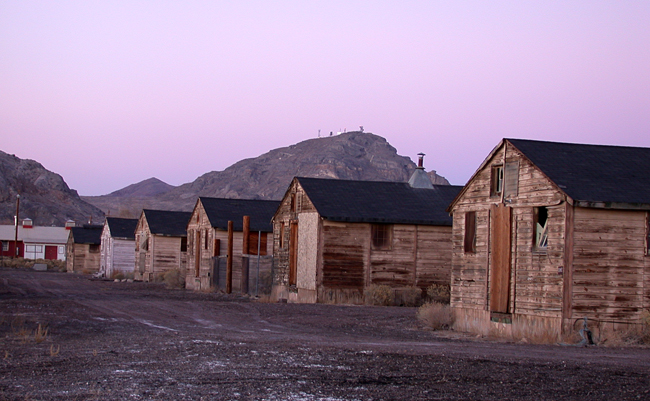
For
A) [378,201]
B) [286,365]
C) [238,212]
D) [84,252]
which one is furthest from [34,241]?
[286,365]

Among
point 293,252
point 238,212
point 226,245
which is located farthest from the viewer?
point 238,212

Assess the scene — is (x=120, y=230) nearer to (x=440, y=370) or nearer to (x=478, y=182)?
(x=478, y=182)

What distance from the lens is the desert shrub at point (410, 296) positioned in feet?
95.6

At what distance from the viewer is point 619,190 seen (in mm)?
17219

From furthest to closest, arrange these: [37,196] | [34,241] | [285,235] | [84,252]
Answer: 1. [37,196]
2. [34,241]
3. [84,252]
4. [285,235]

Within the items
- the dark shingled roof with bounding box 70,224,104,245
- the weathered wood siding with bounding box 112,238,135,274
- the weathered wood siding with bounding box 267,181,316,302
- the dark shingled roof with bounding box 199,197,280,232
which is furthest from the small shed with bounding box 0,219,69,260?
the weathered wood siding with bounding box 267,181,316,302

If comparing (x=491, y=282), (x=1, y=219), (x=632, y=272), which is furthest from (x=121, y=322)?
(x=1, y=219)

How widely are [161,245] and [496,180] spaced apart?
34.7 m

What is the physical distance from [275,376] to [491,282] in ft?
33.7

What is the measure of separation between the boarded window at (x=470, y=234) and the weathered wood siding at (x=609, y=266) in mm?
3759

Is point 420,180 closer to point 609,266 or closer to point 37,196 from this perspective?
point 609,266

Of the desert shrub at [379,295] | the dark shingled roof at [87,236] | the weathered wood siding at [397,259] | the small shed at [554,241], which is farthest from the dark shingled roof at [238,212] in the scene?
the dark shingled roof at [87,236]

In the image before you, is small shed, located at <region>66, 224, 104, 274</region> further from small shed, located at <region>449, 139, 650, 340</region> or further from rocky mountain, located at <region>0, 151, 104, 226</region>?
rocky mountain, located at <region>0, 151, 104, 226</region>

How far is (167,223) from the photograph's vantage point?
5131 centimetres
